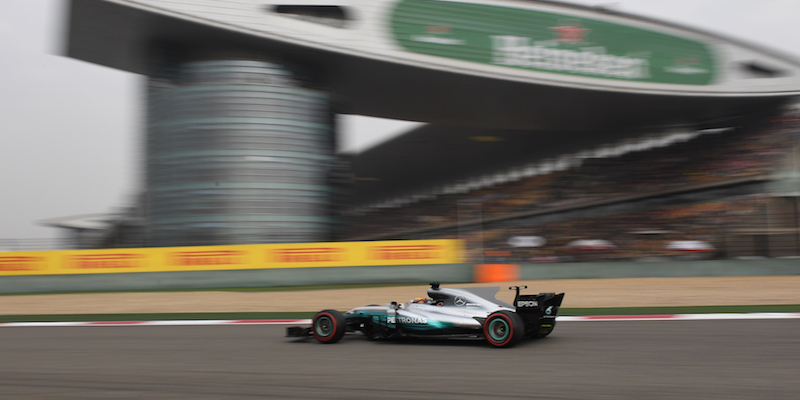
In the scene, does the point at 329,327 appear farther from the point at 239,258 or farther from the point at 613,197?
the point at 613,197

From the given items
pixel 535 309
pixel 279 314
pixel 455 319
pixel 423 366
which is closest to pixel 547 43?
pixel 279 314

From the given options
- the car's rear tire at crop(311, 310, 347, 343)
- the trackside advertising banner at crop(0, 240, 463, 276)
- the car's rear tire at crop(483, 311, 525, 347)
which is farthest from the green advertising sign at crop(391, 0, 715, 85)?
the car's rear tire at crop(483, 311, 525, 347)

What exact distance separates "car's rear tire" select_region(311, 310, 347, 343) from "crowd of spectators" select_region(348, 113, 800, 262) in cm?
1465

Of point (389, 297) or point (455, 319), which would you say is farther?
point (389, 297)

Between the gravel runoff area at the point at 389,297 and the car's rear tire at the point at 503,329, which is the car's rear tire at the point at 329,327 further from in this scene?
the gravel runoff area at the point at 389,297

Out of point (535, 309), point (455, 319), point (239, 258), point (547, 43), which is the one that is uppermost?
point (547, 43)

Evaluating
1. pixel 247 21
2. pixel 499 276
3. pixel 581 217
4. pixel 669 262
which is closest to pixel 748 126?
pixel 581 217

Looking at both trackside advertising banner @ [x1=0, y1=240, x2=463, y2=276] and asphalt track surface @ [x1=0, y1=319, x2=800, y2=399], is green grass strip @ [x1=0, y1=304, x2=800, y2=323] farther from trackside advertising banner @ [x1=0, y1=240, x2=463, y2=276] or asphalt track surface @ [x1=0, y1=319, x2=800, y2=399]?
trackside advertising banner @ [x1=0, y1=240, x2=463, y2=276]

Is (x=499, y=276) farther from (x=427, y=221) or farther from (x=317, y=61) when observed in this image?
(x=427, y=221)

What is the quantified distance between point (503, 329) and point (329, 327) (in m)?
2.14

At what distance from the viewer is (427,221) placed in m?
34.7

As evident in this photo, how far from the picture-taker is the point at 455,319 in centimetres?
717

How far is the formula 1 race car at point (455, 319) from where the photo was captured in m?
6.92

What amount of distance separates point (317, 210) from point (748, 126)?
69.5 ft
